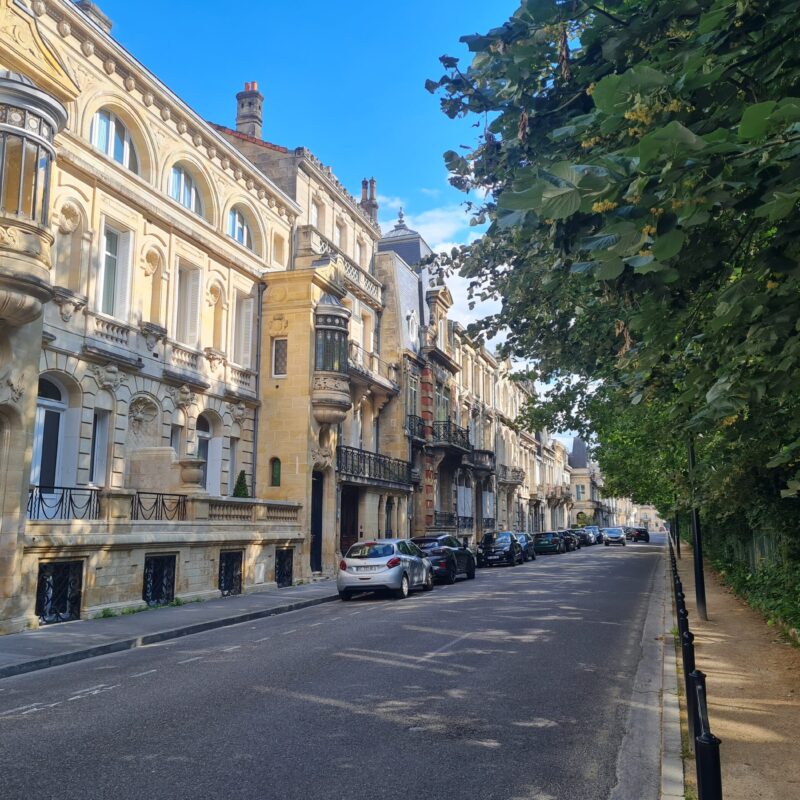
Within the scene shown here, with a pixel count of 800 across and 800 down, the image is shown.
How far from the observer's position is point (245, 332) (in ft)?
79.8

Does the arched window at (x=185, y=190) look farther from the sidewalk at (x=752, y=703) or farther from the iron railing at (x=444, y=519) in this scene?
the iron railing at (x=444, y=519)

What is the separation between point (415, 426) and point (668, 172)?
1264 inches

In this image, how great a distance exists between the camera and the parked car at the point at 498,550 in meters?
33.3

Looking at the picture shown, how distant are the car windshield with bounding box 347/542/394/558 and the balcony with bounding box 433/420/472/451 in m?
Answer: 18.0

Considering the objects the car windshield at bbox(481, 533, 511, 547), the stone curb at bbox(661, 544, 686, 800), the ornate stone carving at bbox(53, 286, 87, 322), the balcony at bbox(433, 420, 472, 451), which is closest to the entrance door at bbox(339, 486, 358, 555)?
the car windshield at bbox(481, 533, 511, 547)

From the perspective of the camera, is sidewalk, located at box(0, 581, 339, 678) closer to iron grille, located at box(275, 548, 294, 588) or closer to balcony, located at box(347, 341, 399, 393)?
iron grille, located at box(275, 548, 294, 588)

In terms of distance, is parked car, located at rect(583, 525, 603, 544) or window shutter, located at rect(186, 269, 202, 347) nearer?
window shutter, located at rect(186, 269, 202, 347)

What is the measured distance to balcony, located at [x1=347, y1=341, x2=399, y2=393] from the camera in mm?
28578

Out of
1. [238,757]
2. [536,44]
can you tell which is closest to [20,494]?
[238,757]

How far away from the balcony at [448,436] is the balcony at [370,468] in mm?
3964

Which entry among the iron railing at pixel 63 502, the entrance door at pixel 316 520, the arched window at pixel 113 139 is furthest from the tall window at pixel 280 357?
the iron railing at pixel 63 502

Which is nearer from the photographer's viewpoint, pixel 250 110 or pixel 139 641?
pixel 139 641

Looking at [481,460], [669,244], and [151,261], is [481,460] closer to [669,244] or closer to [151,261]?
[151,261]

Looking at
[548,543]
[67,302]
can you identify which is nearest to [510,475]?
[548,543]
